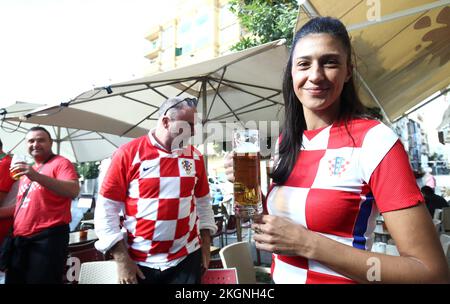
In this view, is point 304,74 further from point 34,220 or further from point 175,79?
point 175,79

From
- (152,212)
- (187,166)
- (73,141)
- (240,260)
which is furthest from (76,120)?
(240,260)

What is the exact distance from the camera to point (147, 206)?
2076 mm

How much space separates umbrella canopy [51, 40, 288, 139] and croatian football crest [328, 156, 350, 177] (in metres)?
2.19

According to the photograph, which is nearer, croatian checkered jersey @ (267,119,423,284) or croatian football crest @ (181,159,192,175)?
croatian checkered jersey @ (267,119,423,284)

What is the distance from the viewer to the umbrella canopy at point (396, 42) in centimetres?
260

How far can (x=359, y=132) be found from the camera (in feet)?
2.92

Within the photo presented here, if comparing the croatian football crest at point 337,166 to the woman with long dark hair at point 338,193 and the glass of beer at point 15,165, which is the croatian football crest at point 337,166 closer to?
the woman with long dark hair at point 338,193

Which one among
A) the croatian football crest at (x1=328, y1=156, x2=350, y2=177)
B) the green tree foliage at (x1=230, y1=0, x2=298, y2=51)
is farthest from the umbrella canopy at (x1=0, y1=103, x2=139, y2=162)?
the croatian football crest at (x1=328, y1=156, x2=350, y2=177)

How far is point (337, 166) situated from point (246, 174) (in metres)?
0.32

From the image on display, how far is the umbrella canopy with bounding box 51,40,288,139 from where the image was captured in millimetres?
3457

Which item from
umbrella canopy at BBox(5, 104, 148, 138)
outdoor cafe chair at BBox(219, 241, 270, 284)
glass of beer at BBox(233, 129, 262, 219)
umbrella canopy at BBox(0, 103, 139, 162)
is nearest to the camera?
glass of beer at BBox(233, 129, 262, 219)

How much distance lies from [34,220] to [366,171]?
9.71ft

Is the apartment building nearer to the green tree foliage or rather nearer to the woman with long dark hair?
the green tree foliage

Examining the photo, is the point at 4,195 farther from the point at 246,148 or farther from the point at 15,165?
the point at 246,148
